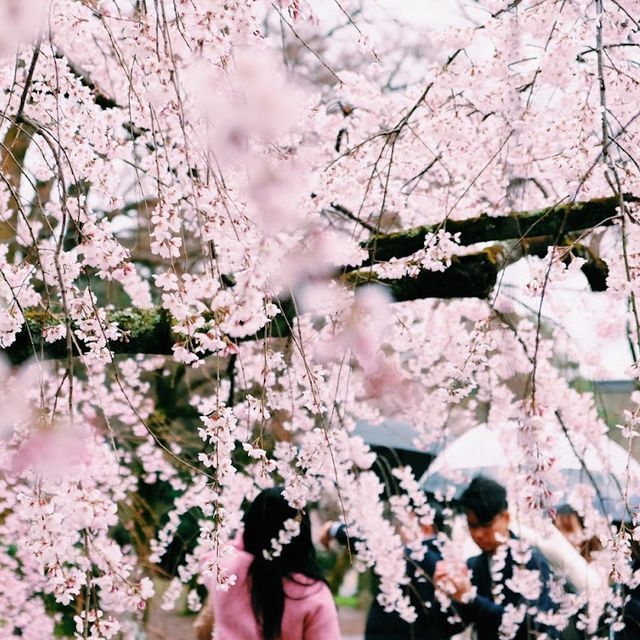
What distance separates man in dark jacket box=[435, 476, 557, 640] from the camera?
280cm

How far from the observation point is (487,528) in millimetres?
2863

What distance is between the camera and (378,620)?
332cm

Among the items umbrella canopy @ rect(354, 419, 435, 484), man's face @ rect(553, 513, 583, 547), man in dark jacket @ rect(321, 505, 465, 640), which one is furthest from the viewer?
umbrella canopy @ rect(354, 419, 435, 484)

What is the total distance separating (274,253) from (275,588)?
1.43 metres

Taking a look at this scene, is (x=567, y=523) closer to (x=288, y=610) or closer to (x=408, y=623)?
(x=408, y=623)

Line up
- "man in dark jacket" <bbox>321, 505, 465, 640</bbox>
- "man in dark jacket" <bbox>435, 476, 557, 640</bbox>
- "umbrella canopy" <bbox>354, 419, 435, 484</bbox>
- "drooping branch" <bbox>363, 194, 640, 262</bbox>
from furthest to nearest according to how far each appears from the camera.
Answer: "umbrella canopy" <bbox>354, 419, 435, 484</bbox>, "man in dark jacket" <bbox>321, 505, 465, 640</bbox>, "man in dark jacket" <bbox>435, 476, 557, 640</bbox>, "drooping branch" <bbox>363, 194, 640, 262</bbox>

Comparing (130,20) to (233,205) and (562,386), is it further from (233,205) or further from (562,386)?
(562,386)

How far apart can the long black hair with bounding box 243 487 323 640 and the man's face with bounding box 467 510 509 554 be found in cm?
85

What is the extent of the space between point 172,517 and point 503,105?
3136 mm

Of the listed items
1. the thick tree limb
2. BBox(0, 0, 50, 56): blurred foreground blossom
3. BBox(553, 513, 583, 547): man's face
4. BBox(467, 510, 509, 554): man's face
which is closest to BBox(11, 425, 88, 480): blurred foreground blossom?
BBox(0, 0, 50, 56): blurred foreground blossom

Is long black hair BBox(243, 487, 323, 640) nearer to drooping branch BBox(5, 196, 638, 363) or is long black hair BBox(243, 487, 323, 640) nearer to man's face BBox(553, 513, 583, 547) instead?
drooping branch BBox(5, 196, 638, 363)

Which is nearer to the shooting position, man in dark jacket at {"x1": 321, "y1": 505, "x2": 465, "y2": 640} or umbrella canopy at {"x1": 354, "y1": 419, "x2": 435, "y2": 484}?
man in dark jacket at {"x1": 321, "y1": 505, "x2": 465, "y2": 640}

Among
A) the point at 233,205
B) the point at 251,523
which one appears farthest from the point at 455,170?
the point at 233,205

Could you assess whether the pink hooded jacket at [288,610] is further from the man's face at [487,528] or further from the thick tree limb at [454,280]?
the thick tree limb at [454,280]
